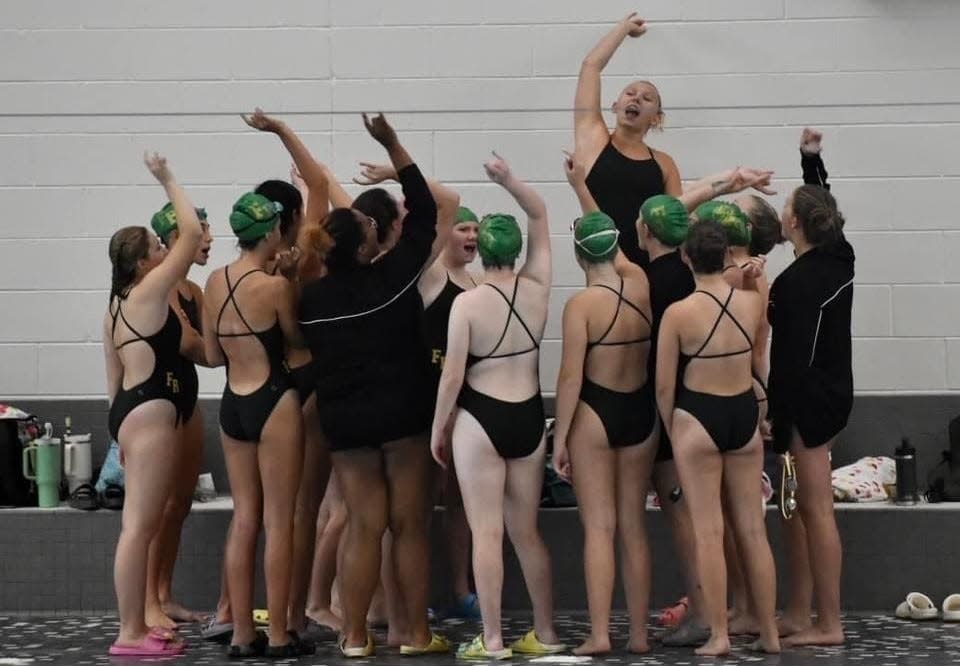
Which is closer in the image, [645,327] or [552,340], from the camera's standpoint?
[645,327]

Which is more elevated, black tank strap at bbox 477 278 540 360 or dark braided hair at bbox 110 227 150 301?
dark braided hair at bbox 110 227 150 301

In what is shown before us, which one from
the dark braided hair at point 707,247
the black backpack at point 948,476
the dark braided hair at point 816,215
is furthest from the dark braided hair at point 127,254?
the black backpack at point 948,476

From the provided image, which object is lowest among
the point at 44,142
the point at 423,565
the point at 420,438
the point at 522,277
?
the point at 423,565

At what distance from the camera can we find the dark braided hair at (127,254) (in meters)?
7.52

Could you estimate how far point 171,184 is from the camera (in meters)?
7.27

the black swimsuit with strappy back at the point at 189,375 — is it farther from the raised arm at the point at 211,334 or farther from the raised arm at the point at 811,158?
the raised arm at the point at 811,158

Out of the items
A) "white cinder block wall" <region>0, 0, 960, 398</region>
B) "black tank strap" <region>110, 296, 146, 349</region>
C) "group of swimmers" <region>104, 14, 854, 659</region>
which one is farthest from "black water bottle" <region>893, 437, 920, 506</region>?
"black tank strap" <region>110, 296, 146, 349</region>

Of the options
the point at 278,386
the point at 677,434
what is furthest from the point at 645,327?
the point at 278,386

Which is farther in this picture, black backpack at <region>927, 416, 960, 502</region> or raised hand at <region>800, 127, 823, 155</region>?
black backpack at <region>927, 416, 960, 502</region>

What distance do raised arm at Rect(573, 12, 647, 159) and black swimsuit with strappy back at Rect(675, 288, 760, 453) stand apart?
1.75 metres

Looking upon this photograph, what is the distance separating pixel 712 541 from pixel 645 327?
2.79 ft

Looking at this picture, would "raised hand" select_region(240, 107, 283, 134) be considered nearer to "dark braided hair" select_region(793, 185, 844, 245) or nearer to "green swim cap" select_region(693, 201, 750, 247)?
"green swim cap" select_region(693, 201, 750, 247)

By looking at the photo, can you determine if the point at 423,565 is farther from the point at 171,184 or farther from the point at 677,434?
the point at 171,184

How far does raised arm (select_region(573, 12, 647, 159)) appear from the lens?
8703 millimetres
